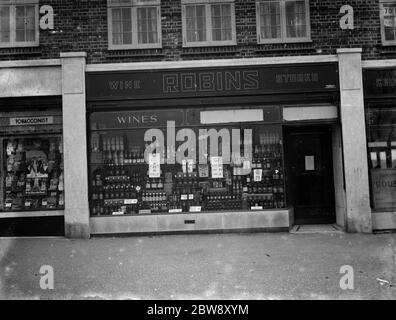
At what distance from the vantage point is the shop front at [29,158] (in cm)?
1061

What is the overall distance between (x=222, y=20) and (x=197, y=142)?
2.95 meters

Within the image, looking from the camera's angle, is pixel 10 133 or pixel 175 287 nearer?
pixel 175 287

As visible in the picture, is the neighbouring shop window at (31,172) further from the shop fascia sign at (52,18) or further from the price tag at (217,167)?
the price tag at (217,167)

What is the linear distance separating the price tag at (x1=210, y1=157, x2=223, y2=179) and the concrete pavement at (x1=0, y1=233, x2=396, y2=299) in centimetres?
150

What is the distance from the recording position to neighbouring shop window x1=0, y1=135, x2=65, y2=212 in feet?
35.0

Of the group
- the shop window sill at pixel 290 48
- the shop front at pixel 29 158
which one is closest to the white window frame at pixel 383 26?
the shop window sill at pixel 290 48

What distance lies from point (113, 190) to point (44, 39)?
12.8ft

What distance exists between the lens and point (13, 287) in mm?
6402

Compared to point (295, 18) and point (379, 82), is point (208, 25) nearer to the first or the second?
point (295, 18)

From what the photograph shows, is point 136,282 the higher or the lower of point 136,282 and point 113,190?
the lower

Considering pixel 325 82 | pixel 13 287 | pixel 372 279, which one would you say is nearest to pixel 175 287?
pixel 13 287

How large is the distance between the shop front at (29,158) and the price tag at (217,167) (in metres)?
3.60

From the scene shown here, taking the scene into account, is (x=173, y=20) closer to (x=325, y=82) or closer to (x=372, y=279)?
(x=325, y=82)

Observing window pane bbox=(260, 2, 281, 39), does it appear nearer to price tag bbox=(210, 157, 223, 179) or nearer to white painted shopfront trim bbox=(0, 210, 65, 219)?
price tag bbox=(210, 157, 223, 179)
